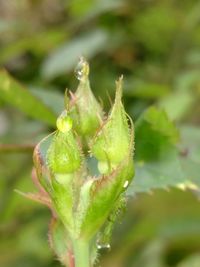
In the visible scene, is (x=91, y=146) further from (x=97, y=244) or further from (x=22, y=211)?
(x=22, y=211)

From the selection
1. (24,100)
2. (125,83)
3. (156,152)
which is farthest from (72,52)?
(156,152)

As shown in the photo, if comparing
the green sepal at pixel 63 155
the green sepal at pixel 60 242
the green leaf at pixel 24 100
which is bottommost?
the green leaf at pixel 24 100

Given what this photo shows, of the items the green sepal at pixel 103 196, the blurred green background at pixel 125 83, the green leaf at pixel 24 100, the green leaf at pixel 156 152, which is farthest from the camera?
the blurred green background at pixel 125 83

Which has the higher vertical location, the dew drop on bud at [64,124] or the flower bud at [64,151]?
the dew drop on bud at [64,124]

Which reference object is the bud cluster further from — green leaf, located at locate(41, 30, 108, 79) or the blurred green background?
green leaf, located at locate(41, 30, 108, 79)

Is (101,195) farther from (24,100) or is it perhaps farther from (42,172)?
(24,100)

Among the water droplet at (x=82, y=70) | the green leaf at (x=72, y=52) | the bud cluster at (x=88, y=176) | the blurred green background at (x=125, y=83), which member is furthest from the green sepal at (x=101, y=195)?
the green leaf at (x=72, y=52)

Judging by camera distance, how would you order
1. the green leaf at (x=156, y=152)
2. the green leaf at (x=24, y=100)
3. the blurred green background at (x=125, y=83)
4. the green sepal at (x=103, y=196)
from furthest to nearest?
1. the blurred green background at (x=125, y=83)
2. the green leaf at (x=24, y=100)
3. the green leaf at (x=156, y=152)
4. the green sepal at (x=103, y=196)

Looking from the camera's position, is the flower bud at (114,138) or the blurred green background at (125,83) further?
the blurred green background at (125,83)

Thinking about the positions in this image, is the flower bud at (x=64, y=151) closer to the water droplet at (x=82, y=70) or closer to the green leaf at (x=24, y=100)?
the water droplet at (x=82, y=70)
